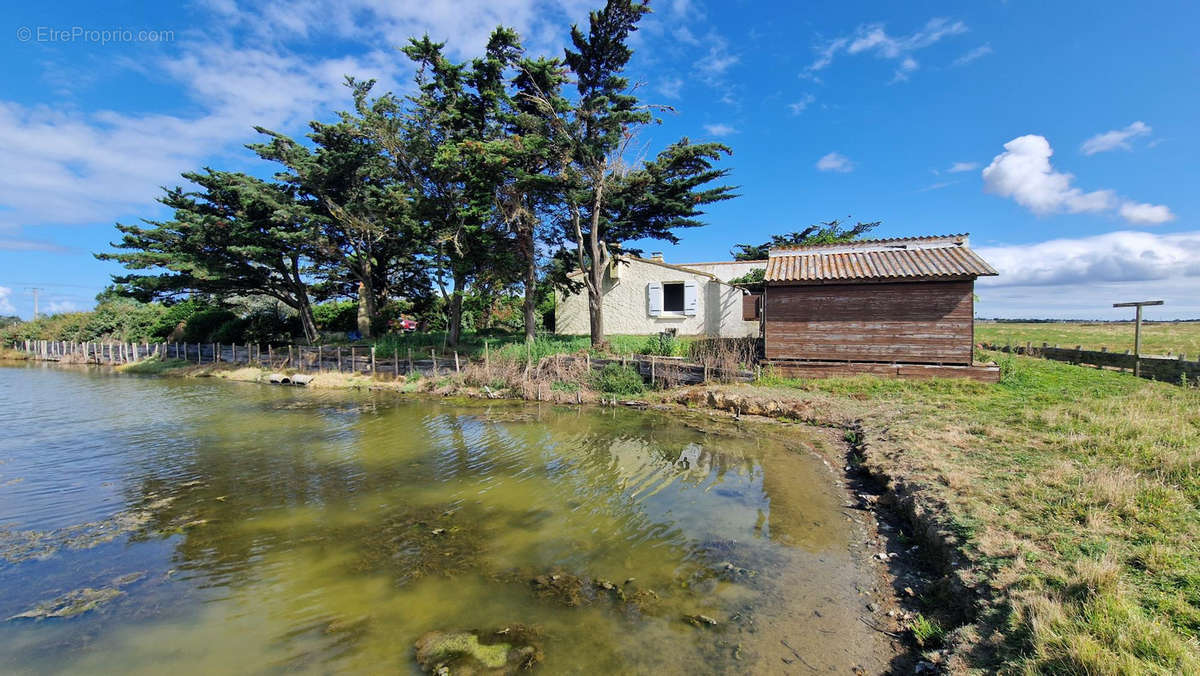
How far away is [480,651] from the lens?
12.9 feet

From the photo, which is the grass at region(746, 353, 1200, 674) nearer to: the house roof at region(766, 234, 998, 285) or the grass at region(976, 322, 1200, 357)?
the house roof at region(766, 234, 998, 285)

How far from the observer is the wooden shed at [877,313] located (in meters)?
13.3

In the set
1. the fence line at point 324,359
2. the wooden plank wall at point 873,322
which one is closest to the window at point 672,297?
the fence line at point 324,359

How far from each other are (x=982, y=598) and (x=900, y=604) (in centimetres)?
74

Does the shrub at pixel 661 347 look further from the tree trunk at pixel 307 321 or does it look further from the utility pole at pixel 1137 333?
the tree trunk at pixel 307 321

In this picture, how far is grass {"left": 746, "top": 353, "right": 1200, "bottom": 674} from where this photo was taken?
3.00 meters

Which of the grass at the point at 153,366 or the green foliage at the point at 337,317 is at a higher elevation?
the green foliage at the point at 337,317

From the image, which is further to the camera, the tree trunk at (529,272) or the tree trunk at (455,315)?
the tree trunk at (455,315)

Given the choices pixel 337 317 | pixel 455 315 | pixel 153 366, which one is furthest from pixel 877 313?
pixel 153 366

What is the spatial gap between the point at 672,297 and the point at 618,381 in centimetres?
968

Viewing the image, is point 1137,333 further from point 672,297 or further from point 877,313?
point 672,297

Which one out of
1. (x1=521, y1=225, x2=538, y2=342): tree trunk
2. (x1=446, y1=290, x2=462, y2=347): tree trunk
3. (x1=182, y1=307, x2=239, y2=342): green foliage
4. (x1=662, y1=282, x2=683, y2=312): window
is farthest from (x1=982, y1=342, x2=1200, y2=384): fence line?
(x1=182, y1=307, x2=239, y2=342): green foliage

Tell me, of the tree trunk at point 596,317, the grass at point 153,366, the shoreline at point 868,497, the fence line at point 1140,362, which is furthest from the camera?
the grass at point 153,366

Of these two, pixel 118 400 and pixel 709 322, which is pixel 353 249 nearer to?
pixel 118 400
